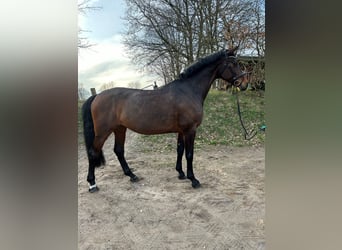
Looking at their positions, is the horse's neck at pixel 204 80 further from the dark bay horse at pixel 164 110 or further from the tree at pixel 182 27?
the tree at pixel 182 27

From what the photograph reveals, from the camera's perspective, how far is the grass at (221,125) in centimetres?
111

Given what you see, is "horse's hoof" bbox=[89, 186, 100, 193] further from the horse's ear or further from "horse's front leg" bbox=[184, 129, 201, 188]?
the horse's ear

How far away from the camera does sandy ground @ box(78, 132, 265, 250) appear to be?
2.74 ft

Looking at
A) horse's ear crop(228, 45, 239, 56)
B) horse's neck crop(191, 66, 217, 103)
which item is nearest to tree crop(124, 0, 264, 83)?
horse's ear crop(228, 45, 239, 56)

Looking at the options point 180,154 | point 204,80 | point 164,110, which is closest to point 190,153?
point 180,154

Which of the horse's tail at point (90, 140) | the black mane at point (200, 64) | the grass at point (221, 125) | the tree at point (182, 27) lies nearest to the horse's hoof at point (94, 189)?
the horse's tail at point (90, 140)

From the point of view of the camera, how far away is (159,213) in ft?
3.21

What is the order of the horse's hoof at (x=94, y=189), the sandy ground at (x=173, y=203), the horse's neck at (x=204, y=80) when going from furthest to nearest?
the horse's neck at (x=204, y=80) → the horse's hoof at (x=94, y=189) → the sandy ground at (x=173, y=203)

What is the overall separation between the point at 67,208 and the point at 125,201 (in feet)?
2.55

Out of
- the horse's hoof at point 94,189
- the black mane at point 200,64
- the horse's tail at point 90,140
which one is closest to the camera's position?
the horse's hoof at point 94,189

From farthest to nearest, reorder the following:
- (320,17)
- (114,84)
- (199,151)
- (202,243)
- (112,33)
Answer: (199,151)
(114,84)
(112,33)
(202,243)
(320,17)

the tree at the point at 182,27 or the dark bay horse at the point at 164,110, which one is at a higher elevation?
the tree at the point at 182,27

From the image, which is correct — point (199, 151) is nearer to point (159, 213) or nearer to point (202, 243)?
point (159, 213)

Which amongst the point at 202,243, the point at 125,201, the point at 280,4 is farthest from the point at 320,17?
the point at 125,201
